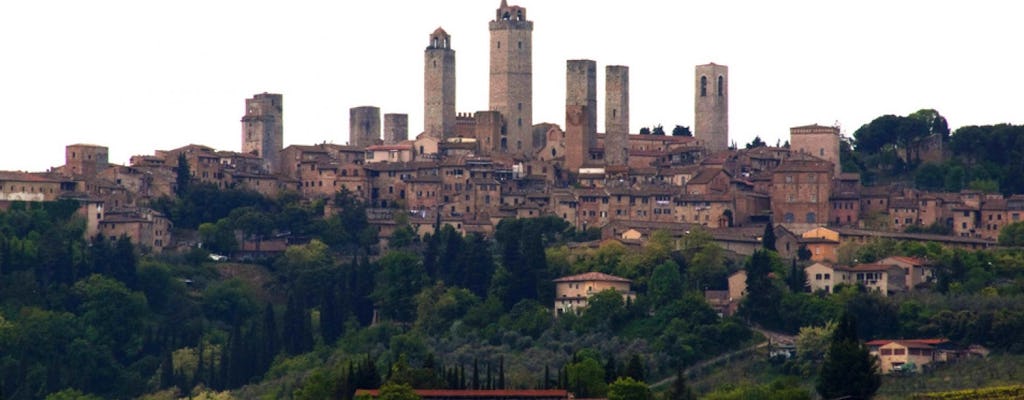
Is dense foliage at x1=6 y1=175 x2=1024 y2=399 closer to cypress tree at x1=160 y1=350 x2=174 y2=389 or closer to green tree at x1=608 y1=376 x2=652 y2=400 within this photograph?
cypress tree at x1=160 y1=350 x2=174 y2=389

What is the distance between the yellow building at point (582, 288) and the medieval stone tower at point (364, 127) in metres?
23.5

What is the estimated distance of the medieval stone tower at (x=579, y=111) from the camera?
10800cm

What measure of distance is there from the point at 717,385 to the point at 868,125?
33685 mm

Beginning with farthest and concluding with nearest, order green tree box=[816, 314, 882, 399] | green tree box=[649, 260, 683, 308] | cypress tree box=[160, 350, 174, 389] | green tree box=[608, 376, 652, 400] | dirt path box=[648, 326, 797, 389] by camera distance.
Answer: green tree box=[649, 260, 683, 308] → cypress tree box=[160, 350, 174, 389] → dirt path box=[648, 326, 797, 389] → green tree box=[816, 314, 882, 399] → green tree box=[608, 376, 652, 400]

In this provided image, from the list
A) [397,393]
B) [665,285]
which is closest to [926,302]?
[665,285]

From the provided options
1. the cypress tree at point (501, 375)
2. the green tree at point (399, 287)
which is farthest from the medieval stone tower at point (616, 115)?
the cypress tree at point (501, 375)

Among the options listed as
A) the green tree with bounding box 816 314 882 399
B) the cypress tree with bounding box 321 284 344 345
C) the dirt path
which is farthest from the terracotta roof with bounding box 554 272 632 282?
the green tree with bounding box 816 314 882 399

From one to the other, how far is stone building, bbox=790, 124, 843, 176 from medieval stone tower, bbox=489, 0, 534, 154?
31.2 ft

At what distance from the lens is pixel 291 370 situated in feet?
289

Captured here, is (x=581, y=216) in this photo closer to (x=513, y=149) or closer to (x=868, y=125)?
(x=513, y=149)

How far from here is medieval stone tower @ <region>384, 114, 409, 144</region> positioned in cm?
11538

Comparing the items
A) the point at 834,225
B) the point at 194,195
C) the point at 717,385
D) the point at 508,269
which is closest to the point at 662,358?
the point at 717,385

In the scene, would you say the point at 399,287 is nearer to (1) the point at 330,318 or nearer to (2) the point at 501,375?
(1) the point at 330,318

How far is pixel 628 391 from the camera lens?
73.8m
